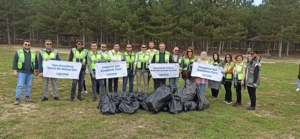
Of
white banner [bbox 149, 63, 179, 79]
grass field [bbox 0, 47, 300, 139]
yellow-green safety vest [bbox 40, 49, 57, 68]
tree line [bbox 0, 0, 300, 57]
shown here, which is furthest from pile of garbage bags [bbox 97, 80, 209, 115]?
tree line [bbox 0, 0, 300, 57]

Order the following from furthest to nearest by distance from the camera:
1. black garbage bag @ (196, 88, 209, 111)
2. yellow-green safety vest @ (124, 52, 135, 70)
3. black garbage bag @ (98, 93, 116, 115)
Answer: yellow-green safety vest @ (124, 52, 135, 70) → black garbage bag @ (196, 88, 209, 111) → black garbage bag @ (98, 93, 116, 115)

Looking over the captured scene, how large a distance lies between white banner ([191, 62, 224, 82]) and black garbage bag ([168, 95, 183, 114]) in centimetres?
143

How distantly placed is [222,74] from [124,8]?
30.1 meters

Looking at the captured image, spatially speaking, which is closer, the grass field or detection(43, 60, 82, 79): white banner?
the grass field

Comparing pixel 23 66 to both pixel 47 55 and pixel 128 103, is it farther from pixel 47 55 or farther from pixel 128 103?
pixel 128 103

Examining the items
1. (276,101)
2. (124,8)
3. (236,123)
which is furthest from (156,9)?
(236,123)

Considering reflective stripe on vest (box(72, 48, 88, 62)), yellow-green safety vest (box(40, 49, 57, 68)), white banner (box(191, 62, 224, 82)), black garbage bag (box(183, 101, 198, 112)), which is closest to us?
black garbage bag (box(183, 101, 198, 112))

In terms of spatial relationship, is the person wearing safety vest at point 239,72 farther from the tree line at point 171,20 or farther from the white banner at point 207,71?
the tree line at point 171,20

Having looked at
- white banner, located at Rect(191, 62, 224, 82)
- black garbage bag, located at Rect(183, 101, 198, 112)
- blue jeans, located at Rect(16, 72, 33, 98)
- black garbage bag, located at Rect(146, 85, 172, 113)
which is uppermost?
white banner, located at Rect(191, 62, 224, 82)

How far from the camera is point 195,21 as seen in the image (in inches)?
1346

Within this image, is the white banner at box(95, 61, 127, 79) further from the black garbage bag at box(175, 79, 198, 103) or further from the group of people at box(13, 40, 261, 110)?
the black garbage bag at box(175, 79, 198, 103)

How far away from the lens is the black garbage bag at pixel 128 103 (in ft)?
19.4

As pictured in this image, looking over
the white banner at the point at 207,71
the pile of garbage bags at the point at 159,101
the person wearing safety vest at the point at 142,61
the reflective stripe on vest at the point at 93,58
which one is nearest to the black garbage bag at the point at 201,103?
the pile of garbage bags at the point at 159,101

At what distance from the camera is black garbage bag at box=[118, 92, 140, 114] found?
19.4 feet
